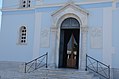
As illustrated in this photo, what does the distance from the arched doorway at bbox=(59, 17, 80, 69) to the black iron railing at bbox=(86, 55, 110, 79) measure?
1895 mm

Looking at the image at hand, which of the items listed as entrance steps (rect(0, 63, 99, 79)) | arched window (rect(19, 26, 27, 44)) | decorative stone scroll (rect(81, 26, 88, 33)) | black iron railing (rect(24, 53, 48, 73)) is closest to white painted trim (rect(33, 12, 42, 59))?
black iron railing (rect(24, 53, 48, 73))

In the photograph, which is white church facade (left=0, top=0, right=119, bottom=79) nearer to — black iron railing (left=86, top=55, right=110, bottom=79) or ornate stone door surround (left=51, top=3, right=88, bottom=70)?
ornate stone door surround (left=51, top=3, right=88, bottom=70)

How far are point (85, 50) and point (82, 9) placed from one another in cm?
283

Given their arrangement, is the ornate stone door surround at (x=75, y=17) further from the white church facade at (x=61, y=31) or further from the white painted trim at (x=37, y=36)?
the white painted trim at (x=37, y=36)

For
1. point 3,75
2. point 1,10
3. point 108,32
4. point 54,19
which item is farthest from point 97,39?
point 1,10

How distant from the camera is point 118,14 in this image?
49.4ft

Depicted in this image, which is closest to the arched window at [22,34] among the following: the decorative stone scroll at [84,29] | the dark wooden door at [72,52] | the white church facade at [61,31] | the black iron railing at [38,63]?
the white church facade at [61,31]

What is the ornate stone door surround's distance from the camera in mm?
15750

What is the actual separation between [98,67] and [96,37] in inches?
79.1

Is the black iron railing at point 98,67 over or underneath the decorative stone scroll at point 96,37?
underneath

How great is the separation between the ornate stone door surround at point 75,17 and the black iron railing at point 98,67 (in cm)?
35

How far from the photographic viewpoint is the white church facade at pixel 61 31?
1522 cm

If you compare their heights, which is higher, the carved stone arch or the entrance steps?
the carved stone arch

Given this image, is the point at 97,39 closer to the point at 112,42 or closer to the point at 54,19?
the point at 112,42
